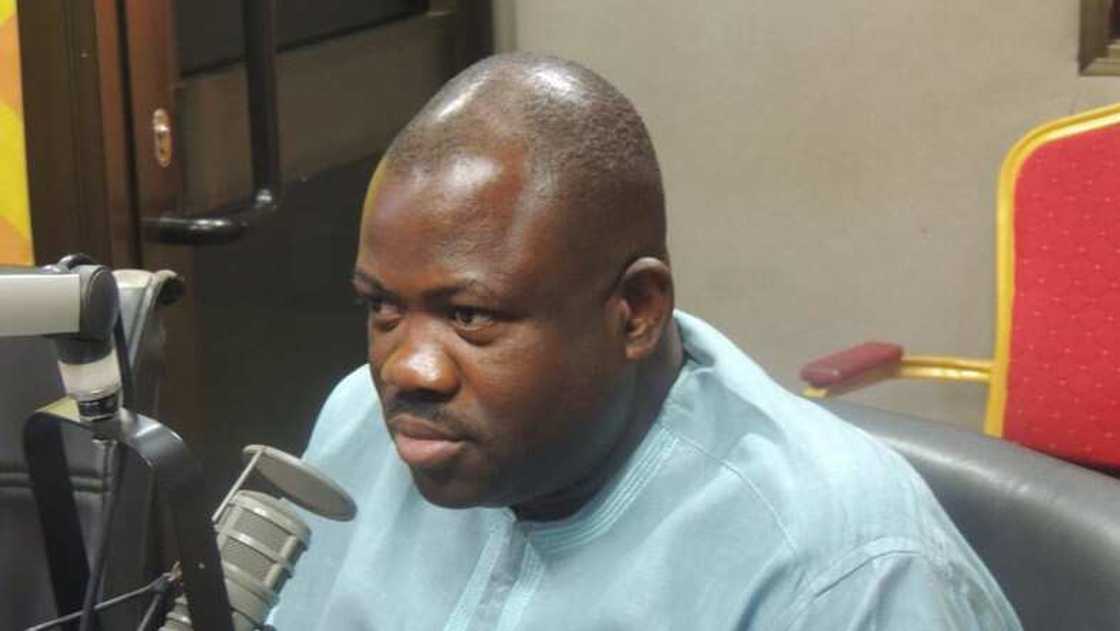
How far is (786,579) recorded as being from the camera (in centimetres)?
93

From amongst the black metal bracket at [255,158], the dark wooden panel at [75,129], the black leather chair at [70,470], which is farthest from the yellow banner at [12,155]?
the black leather chair at [70,470]

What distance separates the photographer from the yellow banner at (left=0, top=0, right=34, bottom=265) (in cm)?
190

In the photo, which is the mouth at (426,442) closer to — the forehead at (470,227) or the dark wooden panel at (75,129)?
the forehead at (470,227)

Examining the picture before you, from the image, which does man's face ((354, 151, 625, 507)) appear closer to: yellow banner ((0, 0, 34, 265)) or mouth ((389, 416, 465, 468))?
mouth ((389, 416, 465, 468))

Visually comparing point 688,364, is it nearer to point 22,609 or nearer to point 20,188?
point 22,609

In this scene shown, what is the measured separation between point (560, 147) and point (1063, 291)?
3.86 ft

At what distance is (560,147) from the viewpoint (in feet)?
2.98

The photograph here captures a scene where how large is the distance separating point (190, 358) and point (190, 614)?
131cm

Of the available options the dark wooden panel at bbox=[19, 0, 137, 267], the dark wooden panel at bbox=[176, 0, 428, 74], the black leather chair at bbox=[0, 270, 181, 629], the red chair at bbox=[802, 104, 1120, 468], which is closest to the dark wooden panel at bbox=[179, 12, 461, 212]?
the dark wooden panel at bbox=[176, 0, 428, 74]

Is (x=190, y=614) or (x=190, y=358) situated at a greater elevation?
(x=190, y=614)

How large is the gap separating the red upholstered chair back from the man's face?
3.73 feet

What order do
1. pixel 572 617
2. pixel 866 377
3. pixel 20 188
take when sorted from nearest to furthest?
pixel 572 617, pixel 20 188, pixel 866 377

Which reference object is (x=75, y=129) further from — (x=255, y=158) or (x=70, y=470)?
(x=70, y=470)

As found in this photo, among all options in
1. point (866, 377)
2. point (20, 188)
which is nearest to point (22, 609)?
point (20, 188)
